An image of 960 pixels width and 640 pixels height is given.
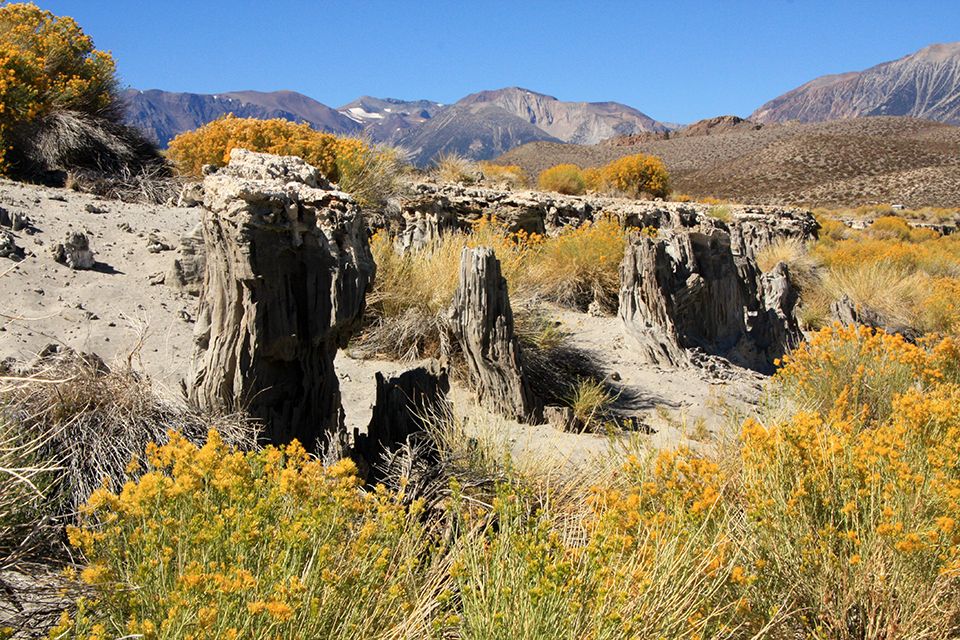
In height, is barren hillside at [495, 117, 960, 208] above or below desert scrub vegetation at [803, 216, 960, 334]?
above

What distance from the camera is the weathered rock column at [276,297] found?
265 cm

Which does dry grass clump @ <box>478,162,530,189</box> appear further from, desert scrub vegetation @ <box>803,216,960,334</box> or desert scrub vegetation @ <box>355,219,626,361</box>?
desert scrub vegetation @ <box>803,216,960,334</box>

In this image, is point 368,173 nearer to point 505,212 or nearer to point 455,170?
point 505,212

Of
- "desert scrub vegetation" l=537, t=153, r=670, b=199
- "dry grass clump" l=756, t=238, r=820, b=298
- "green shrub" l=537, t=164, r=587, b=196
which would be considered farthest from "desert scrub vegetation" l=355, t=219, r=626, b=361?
"desert scrub vegetation" l=537, t=153, r=670, b=199

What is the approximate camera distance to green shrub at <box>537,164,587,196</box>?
1638cm

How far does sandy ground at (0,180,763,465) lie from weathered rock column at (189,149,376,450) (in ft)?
1.37

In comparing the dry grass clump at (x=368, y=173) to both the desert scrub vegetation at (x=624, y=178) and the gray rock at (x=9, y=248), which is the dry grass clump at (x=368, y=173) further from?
the desert scrub vegetation at (x=624, y=178)

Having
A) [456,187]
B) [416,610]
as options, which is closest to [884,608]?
[416,610]

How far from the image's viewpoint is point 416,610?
1.61m

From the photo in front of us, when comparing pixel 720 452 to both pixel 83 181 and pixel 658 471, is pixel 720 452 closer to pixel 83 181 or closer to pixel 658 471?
pixel 658 471

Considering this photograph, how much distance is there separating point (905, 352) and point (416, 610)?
428 centimetres

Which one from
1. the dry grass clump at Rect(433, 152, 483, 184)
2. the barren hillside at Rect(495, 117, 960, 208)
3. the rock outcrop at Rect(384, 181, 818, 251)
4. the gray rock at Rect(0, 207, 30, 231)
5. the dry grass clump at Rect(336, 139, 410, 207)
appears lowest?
the gray rock at Rect(0, 207, 30, 231)

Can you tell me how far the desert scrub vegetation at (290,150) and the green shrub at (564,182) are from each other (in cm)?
749

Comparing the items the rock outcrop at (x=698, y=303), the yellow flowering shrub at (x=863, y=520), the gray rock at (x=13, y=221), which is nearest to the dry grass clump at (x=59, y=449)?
the yellow flowering shrub at (x=863, y=520)
